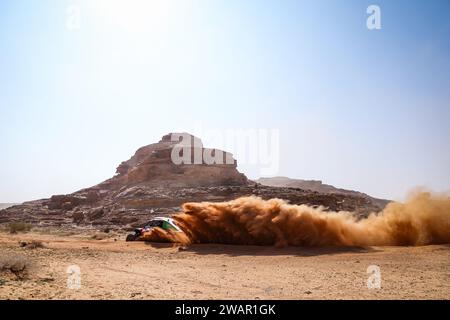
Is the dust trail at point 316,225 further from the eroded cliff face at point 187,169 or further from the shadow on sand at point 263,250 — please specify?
the eroded cliff face at point 187,169

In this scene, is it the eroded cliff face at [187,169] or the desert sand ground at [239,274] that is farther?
the eroded cliff face at [187,169]

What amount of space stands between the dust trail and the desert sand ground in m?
1.24

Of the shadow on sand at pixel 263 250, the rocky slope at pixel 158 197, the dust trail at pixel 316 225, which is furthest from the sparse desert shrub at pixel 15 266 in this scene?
the rocky slope at pixel 158 197

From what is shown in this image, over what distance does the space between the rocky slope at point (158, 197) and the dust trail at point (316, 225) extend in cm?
2272

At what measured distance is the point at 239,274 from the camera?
11484 millimetres

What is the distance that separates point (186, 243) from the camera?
20.0 meters

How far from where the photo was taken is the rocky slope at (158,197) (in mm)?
47688

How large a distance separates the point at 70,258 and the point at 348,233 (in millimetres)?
11378

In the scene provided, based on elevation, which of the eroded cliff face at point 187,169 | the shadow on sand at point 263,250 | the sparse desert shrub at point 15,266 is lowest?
the shadow on sand at point 263,250

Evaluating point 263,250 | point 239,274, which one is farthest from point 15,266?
point 263,250

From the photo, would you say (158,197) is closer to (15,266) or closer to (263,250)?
(263,250)

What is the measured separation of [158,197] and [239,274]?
42.3 metres
